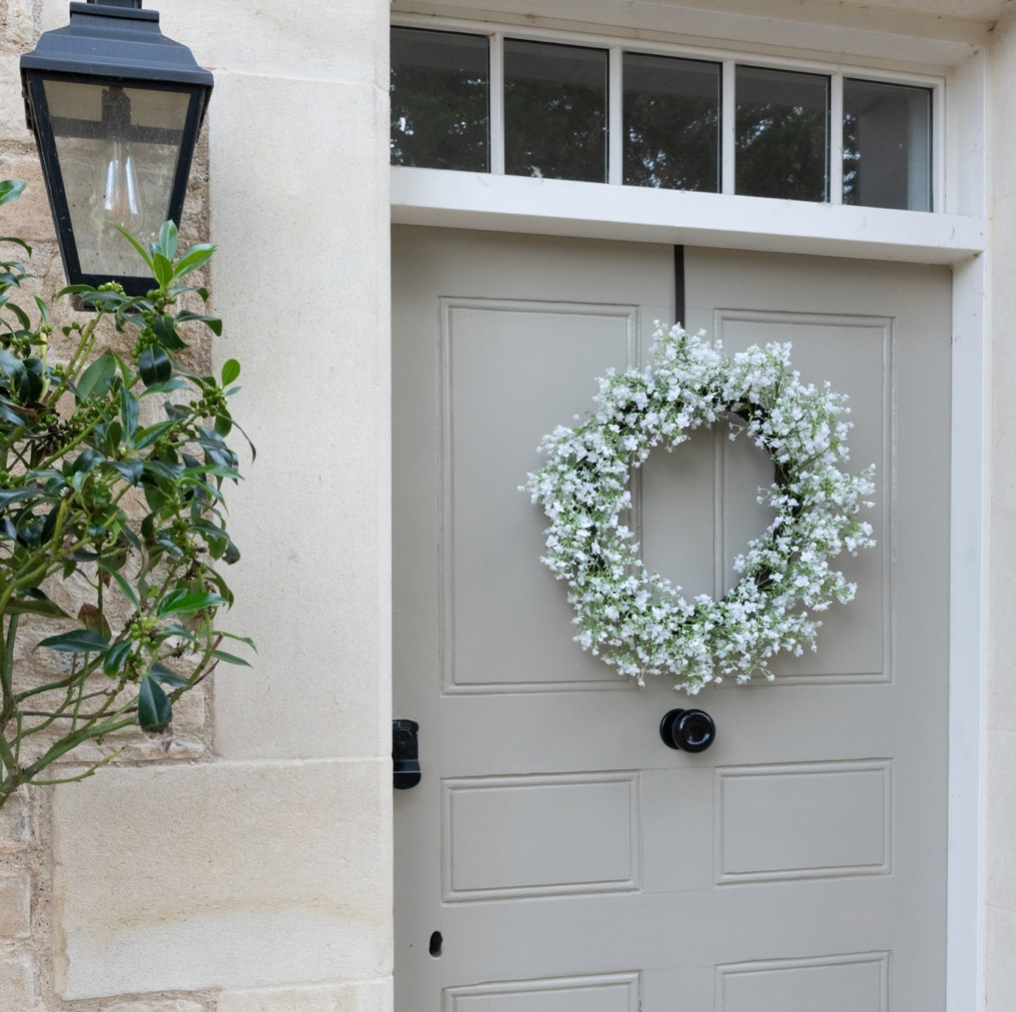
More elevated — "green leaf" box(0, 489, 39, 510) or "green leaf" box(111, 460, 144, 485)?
"green leaf" box(111, 460, 144, 485)

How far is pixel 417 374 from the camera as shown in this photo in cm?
208

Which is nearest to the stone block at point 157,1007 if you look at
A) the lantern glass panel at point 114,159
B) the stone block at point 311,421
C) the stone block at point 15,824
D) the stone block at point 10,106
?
the stone block at point 15,824

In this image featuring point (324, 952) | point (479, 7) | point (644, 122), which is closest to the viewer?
point (324, 952)

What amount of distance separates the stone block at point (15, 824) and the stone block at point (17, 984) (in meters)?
0.18

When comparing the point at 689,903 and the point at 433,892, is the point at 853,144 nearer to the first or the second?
the point at 689,903

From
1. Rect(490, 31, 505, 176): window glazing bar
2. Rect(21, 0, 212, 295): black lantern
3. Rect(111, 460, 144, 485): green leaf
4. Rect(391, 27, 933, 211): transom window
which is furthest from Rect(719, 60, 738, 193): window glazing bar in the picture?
Rect(111, 460, 144, 485): green leaf

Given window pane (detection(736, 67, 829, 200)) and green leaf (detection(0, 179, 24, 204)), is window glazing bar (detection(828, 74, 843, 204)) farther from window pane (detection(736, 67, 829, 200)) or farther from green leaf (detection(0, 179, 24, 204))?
green leaf (detection(0, 179, 24, 204))

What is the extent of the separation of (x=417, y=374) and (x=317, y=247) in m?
0.47

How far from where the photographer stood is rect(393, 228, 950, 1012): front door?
6.85 ft

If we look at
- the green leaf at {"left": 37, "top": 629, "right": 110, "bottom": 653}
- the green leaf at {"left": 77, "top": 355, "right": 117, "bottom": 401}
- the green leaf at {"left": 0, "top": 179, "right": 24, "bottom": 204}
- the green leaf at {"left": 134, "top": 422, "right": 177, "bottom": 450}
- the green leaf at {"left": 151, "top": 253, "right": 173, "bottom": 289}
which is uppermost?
the green leaf at {"left": 0, "top": 179, "right": 24, "bottom": 204}

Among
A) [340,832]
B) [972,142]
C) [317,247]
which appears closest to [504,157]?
[317,247]

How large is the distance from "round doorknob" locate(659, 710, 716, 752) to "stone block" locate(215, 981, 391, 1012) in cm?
80

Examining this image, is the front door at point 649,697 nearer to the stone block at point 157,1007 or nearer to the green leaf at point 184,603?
the stone block at point 157,1007

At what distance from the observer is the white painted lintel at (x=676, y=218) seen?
200cm
